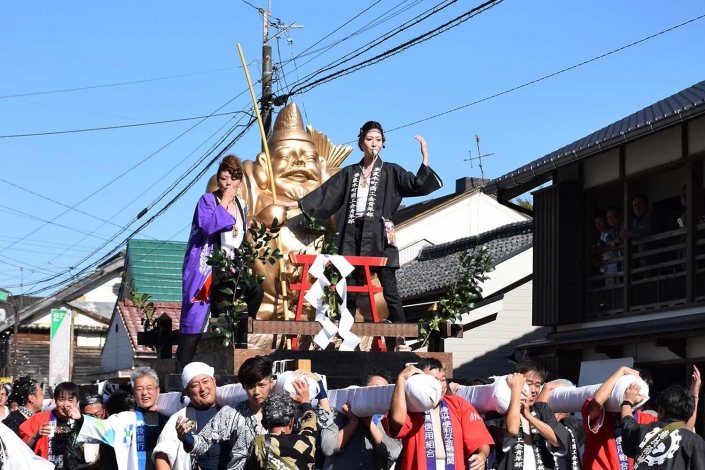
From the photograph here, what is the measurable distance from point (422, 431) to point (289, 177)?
7862mm

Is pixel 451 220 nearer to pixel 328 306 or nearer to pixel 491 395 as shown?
pixel 328 306

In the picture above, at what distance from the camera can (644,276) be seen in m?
14.8

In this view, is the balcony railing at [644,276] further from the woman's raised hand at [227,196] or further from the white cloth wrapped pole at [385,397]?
the white cloth wrapped pole at [385,397]

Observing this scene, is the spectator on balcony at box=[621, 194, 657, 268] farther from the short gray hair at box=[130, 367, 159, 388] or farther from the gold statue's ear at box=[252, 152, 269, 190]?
the short gray hair at box=[130, 367, 159, 388]

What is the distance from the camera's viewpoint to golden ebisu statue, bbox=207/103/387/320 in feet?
39.0

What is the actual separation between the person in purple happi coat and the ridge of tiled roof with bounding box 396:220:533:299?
11.1 meters

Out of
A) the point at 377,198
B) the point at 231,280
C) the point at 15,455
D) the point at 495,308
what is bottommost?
the point at 15,455

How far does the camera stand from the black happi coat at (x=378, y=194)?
10375mm

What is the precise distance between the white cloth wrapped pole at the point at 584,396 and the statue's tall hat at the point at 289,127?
7800mm

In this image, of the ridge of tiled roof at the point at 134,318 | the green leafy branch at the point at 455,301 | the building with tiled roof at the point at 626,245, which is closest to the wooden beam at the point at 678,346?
the building with tiled roof at the point at 626,245

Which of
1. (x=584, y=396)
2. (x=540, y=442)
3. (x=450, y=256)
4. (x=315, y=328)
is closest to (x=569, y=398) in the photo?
(x=584, y=396)

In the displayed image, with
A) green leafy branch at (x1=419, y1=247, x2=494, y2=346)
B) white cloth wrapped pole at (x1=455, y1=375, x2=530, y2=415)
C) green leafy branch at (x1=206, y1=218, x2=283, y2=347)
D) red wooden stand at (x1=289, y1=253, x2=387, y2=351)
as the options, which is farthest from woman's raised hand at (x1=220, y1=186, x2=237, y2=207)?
white cloth wrapped pole at (x1=455, y1=375, x2=530, y2=415)

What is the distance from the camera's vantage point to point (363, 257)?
10.2 meters

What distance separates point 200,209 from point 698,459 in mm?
5406
